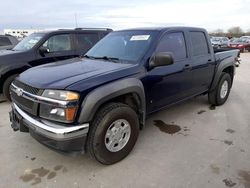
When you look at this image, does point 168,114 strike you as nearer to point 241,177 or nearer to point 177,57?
point 177,57

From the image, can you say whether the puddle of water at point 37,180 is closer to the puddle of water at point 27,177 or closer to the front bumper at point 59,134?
the puddle of water at point 27,177

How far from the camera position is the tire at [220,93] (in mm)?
5465

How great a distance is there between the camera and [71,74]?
3.14 m

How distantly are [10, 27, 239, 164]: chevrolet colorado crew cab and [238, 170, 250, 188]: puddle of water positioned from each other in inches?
55.9

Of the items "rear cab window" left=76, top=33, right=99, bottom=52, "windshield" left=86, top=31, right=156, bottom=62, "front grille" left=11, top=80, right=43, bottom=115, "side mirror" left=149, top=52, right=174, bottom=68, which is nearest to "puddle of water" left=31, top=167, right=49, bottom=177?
"front grille" left=11, top=80, right=43, bottom=115

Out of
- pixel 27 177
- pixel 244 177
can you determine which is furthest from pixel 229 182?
pixel 27 177

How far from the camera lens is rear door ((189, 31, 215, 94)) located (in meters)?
4.58

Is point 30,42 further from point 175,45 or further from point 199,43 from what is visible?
point 199,43

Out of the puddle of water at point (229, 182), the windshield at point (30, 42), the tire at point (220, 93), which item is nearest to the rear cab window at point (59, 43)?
the windshield at point (30, 42)

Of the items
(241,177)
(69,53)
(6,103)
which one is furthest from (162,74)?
(6,103)

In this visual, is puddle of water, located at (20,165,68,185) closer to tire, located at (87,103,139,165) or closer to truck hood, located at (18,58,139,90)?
tire, located at (87,103,139,165)

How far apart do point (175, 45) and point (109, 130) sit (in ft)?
6.60

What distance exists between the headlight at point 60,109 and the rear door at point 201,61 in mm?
2633

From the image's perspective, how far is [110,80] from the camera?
3.04 metres
